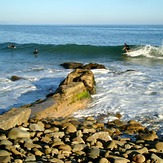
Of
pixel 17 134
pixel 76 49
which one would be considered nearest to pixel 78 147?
pixel 17 134

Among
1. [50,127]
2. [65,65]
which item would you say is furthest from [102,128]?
[65,65]

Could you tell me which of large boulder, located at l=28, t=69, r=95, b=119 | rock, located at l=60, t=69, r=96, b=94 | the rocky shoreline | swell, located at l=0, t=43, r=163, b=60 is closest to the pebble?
the rocky shoreline

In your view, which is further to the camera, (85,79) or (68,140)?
(85,79)

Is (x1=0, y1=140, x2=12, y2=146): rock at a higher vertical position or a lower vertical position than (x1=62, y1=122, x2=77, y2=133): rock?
higher

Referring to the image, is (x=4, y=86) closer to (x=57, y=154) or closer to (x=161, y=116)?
(x=161, y=116)

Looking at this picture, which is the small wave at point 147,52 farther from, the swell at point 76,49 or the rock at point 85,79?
the rock at point 85,79

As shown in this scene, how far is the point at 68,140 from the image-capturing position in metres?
6.66

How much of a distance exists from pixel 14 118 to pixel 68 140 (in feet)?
5.61

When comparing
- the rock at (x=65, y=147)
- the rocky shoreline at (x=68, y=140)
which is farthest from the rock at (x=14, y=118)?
the rock at (x=65, y=147)

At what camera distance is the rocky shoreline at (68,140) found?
572 centimetres

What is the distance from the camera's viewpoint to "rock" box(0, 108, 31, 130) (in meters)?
7.40

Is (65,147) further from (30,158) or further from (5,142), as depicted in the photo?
(5,142)

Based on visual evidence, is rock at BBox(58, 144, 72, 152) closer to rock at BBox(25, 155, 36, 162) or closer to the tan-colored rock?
rock at BBox(25, 155, 36, 162)

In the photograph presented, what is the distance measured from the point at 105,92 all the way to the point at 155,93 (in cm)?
193
